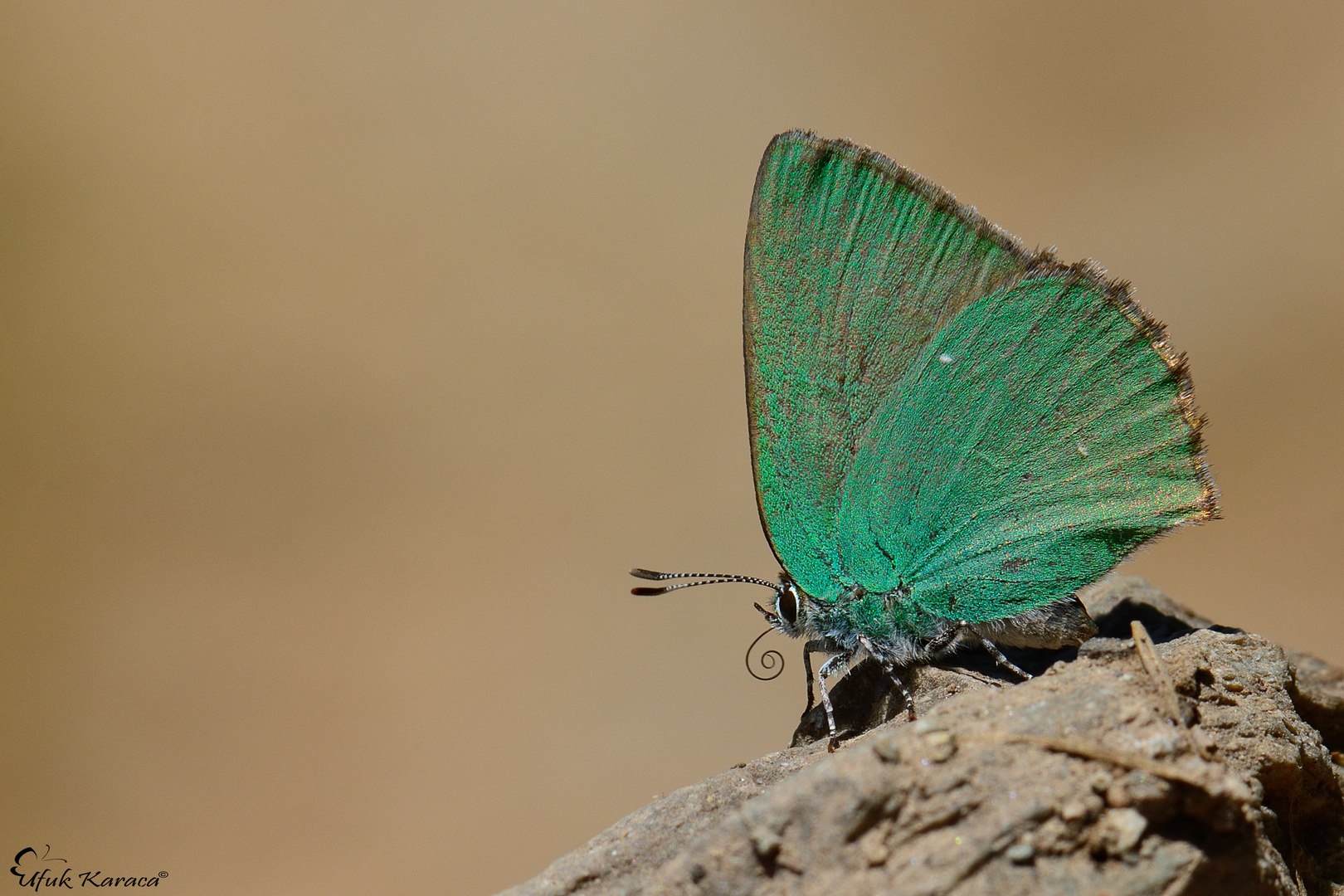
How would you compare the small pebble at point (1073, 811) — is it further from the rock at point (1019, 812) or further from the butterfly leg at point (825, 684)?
the butterfly leg at point (825, 684)

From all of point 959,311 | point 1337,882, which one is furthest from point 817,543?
point 1337,882

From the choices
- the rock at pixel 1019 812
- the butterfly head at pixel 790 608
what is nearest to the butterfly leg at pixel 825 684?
the butterfly head at pixel 790 608

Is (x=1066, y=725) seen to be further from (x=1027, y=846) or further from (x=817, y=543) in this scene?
(x=817, y=543)

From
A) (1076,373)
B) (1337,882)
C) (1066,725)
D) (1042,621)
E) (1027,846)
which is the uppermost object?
(1076,373)

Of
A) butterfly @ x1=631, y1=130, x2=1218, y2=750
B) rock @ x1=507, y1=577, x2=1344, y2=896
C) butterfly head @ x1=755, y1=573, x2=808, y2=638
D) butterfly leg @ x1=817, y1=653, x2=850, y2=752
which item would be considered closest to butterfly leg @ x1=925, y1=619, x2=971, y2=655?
butterfly @ x1=631, y1=130, x2=1218, y2=750

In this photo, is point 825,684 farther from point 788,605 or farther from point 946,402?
point 946,402

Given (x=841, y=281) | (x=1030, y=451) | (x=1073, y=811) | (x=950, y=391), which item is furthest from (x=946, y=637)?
(x=1073, y=811)

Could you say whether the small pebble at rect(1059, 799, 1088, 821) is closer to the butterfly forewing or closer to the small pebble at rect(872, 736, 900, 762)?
the small pebble at rect(872, 736, 900, 762)
